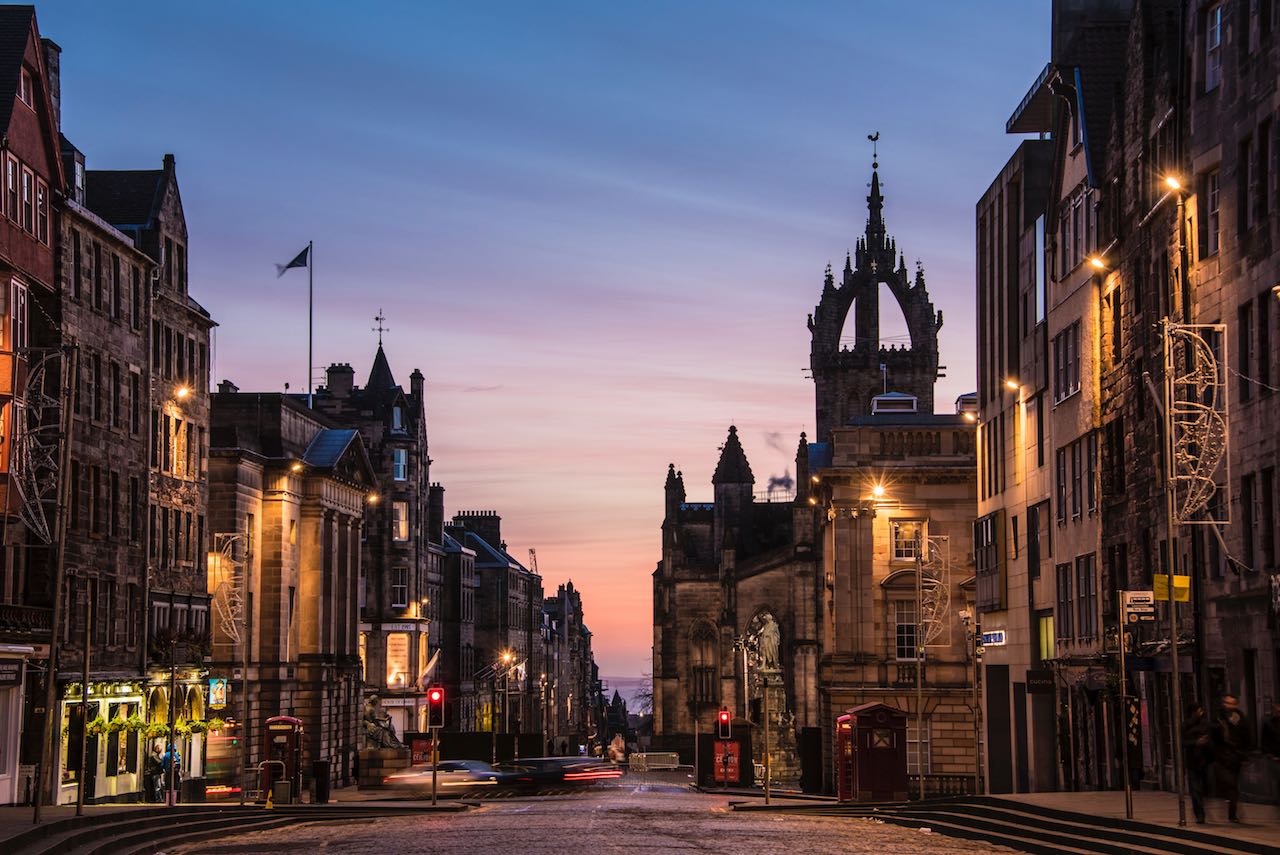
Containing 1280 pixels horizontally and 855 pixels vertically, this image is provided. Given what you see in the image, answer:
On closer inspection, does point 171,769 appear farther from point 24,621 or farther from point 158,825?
point 158,825

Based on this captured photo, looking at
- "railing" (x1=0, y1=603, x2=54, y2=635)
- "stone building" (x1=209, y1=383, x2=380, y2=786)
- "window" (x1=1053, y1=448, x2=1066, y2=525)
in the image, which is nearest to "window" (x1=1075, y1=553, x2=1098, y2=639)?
"window" (x1=1053, y1=448, x2=1066, y2=525)

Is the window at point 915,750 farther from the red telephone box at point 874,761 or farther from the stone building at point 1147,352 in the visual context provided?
the red telephone box at point 874,761

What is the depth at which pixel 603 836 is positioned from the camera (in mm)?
34219

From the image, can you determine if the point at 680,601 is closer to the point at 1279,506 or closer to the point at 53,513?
the point at 53,513

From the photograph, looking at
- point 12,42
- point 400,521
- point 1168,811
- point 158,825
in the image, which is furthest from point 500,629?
point 1168,811

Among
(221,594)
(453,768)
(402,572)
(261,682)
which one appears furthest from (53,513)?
(402,572)

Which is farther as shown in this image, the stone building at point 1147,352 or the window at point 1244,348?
the window at point 1244,348

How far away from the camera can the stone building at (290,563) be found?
71.8 m

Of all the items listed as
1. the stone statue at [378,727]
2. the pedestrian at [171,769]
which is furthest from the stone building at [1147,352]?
the stone statue at [378,727]

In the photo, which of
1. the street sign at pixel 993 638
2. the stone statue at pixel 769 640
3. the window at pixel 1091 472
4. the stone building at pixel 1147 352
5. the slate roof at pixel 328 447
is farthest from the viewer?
the stone statue at pixel 769 640

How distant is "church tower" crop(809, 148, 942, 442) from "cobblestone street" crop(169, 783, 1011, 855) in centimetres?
8882

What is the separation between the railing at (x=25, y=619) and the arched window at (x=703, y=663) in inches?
3318

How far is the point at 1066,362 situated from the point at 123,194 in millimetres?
30905

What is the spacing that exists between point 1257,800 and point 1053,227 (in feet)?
76.6
